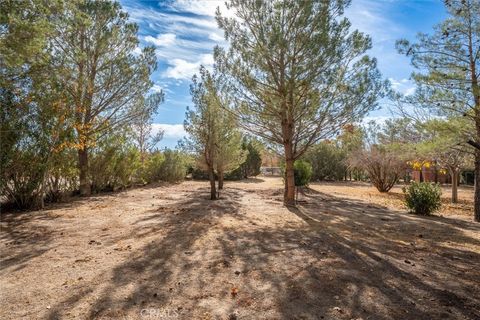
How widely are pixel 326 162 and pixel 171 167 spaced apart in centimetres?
1578

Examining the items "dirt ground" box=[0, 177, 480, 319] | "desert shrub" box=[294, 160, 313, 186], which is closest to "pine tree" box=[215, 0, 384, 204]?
"dirt ground" box=[0, 177, 480, 319]

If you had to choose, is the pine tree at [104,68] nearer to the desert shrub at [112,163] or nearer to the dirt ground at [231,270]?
the desert shrub at [112,163]

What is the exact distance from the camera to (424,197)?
381 inches

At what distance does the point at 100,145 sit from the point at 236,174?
16.6 m

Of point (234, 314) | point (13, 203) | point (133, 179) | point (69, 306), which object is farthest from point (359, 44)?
point (133, 179)

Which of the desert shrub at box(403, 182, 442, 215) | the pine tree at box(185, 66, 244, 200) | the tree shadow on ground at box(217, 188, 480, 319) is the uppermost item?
the pine tree at box(185, 66, 244, 200)

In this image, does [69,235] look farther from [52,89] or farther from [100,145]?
[100,145]

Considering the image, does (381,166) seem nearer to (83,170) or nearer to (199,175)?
(199,175)

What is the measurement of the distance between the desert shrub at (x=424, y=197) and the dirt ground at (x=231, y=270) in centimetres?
→ 249

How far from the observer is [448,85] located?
8156 mm

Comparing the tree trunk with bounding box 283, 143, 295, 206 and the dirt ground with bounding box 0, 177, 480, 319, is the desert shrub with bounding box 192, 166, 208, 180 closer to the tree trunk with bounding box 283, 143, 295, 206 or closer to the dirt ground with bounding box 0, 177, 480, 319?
the tree trunk with bounding box 283, 143, 295, 206

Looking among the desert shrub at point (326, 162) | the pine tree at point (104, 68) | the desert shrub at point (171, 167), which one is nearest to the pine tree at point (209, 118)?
the pine tree at point (104, 68)

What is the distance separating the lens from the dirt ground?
2955 mm

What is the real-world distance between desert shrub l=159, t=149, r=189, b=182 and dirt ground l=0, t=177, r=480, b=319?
14.7 metres
